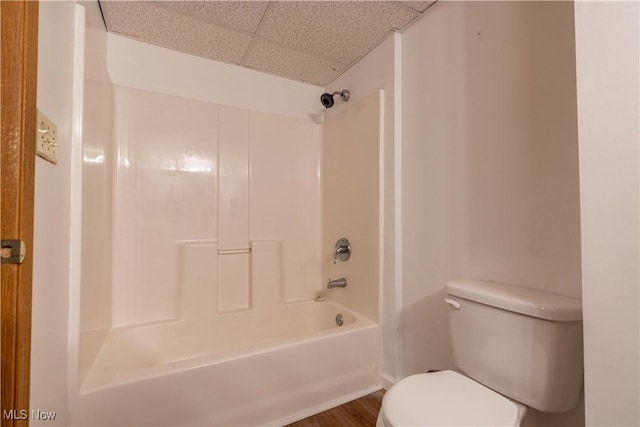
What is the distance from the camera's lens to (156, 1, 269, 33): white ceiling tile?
1.40 m

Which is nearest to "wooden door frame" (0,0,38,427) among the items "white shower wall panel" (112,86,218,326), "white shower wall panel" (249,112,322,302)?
"white shower wall panel" (112,86,218,326)

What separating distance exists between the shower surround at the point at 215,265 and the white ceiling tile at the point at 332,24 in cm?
37

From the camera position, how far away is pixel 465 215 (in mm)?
1277

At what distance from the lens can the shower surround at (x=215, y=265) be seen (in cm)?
118

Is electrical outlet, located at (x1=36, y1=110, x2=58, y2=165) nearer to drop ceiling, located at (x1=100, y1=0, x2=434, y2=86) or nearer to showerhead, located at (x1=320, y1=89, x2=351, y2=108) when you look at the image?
drop ceiling, located at (x1=100, y1=0, x2=434, y2=86)

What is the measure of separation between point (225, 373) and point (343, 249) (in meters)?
1.02

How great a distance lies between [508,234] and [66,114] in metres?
1.70

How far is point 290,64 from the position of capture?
1.96 meters

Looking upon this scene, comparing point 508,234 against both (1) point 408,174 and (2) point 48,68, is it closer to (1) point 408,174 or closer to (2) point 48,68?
(1) point 408,174

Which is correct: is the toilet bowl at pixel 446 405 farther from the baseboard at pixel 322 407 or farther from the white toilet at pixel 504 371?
the baseboard at pixel 322 407

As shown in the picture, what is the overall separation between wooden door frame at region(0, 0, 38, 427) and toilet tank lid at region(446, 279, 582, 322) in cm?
127

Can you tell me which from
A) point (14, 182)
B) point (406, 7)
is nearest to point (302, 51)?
point (406, 7)
